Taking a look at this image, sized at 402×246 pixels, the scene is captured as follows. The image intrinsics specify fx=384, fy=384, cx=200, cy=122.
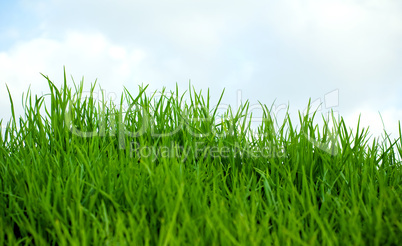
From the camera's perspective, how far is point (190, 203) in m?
1.57

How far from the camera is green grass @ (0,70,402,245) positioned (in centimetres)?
143

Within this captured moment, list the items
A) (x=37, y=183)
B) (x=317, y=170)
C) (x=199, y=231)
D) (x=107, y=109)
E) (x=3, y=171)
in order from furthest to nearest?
(x=107, y=109)
(x=317, y=170)
(x=3, y=171)
(x=37, y=183)
(x=199, y=231)

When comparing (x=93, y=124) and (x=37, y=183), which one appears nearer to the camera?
(x=37, y=183)

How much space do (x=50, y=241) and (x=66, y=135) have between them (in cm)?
79

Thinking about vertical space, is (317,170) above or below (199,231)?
above

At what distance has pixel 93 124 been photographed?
7.95 ft

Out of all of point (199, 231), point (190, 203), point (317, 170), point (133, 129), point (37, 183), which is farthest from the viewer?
point (133, 129)

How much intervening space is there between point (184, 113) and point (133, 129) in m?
0.35

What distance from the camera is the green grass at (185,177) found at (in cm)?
143

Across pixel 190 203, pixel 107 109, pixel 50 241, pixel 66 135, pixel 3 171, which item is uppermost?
pixel 107 109

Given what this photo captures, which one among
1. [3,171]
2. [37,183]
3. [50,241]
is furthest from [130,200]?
[3,171]

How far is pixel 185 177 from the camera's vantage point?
6.00ft

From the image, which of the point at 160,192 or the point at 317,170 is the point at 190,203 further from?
the point at 317,170

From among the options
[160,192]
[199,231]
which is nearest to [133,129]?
[160,192]
